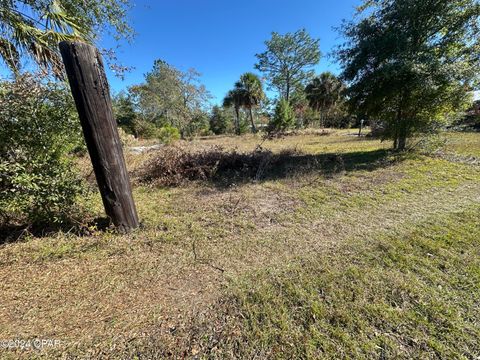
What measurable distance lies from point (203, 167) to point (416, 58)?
21.8ft

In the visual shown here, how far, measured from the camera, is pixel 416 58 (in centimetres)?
591

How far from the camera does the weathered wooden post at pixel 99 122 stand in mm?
2324

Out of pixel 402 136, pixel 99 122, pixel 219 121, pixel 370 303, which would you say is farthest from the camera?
pixel 219 121

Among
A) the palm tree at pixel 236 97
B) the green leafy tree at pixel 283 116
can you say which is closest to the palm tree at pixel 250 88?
the palm tree at pixel 236 97

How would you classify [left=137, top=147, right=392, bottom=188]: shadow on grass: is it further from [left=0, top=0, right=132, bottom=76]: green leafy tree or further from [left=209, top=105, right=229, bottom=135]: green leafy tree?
[left=209, top=105, right=229, bottom=135]: green leafy tree

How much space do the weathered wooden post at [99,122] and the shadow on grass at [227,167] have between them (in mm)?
2577

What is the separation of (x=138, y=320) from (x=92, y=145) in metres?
2.01

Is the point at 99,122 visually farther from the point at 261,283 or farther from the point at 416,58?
the point at 416,58

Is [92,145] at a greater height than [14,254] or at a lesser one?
greater

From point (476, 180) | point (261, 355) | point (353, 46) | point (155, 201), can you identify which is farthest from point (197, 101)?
point (261, 355)

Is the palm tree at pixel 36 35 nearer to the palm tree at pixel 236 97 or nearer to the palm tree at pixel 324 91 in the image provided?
the palm tree at pixel 236 97

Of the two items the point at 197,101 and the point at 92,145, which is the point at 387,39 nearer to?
the point at 92,145

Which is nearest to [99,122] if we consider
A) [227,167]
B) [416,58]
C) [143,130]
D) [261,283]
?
[261,283]

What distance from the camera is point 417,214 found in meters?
3.39
